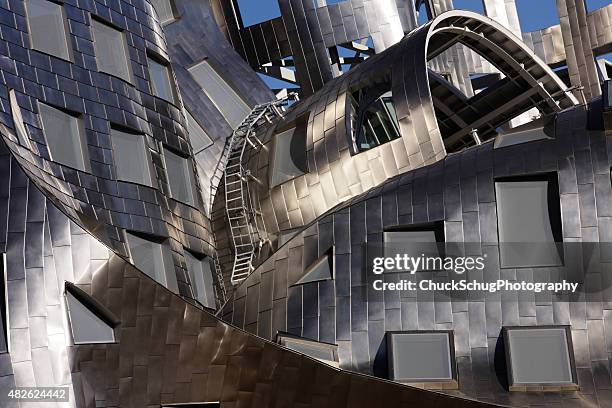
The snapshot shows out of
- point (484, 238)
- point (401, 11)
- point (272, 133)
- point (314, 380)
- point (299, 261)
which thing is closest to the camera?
point (314, 380)

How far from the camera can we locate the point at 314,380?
61.5 ft

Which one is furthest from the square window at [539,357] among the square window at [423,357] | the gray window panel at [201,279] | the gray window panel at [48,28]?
the gray window panel at [48,28]

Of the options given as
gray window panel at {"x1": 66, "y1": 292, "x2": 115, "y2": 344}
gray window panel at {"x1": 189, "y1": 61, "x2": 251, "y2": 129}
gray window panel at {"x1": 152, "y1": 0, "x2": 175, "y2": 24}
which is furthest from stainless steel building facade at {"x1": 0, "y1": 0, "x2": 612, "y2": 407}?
gray window panel at {"x1": 152, "y1": 0, "x2": 175, "y2": 24}

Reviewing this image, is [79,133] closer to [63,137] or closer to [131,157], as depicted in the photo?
[63,137]

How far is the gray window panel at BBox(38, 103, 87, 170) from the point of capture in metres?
20.4

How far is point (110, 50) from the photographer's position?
2281 centimetres

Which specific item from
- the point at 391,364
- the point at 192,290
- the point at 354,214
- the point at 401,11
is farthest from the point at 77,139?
the point at 401,11

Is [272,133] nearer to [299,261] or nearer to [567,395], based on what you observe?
[299,261]

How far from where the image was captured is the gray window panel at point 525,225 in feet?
65.7

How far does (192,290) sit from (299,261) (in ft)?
7.04

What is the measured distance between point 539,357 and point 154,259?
6.85 metres

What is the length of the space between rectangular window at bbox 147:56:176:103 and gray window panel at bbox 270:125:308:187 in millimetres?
3242

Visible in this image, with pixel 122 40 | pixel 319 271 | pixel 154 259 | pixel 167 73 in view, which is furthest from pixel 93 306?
pixel 167 73

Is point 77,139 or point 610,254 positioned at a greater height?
Answer: point 77,139
